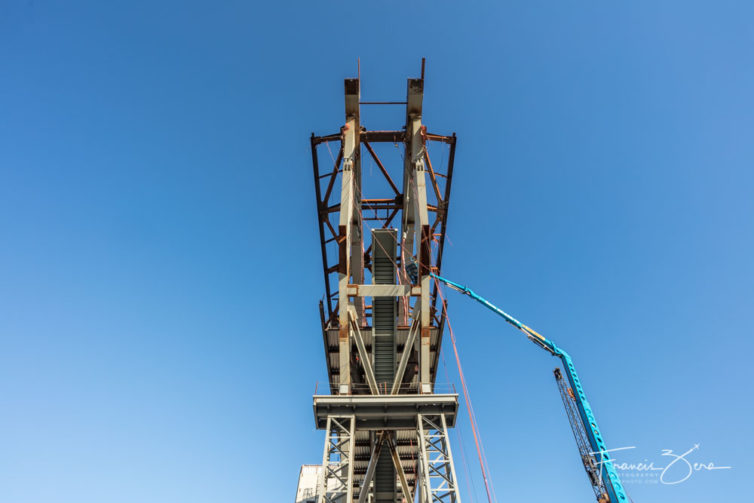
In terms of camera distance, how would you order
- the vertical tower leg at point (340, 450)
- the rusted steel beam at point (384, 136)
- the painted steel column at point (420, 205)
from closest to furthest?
the vertical tower leg at point (340, 450) < the painted steel column at point (420, 205) < the rusted steel beam at point (384, 136)

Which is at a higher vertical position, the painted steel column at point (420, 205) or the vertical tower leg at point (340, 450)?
the painted steel column at point (420, 205)

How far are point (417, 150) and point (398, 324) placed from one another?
7.93 meters

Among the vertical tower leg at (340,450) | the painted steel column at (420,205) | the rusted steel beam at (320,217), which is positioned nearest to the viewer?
the vertical tower leg at (340,450)

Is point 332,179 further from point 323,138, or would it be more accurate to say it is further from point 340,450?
point 340,450

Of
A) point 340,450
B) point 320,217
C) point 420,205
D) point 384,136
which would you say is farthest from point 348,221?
point 340,450

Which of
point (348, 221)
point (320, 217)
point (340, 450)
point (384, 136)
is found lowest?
point (340, 450)

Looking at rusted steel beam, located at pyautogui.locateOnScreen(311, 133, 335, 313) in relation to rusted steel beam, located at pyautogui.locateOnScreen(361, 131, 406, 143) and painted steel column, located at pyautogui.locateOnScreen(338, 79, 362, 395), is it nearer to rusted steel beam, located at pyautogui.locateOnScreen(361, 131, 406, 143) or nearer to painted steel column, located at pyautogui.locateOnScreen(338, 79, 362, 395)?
painted steel column, located at pyautogui.locateOnScreen(338, 79, 362, 395)

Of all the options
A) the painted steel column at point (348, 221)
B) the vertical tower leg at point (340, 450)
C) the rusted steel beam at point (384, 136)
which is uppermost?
the rusted steel beam at point (384, 136)

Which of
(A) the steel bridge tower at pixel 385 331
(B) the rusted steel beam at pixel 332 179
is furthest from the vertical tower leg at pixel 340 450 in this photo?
(B) the rusted steel beam at pixel 332 179

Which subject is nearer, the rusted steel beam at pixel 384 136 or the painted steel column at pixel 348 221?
the painted steel column at pixel 348 221

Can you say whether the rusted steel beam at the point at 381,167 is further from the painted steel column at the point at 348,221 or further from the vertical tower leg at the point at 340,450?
Result: the vertical tower leg at the point at 340,450

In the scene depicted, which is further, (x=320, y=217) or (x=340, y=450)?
(x=320, y=217)

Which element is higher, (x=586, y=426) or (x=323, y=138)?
(x=323, y=138)

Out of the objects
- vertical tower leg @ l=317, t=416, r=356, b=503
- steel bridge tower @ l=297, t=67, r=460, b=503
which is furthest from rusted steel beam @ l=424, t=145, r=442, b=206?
vertical tower leg @ l=317, t=416, r=356, b=503
